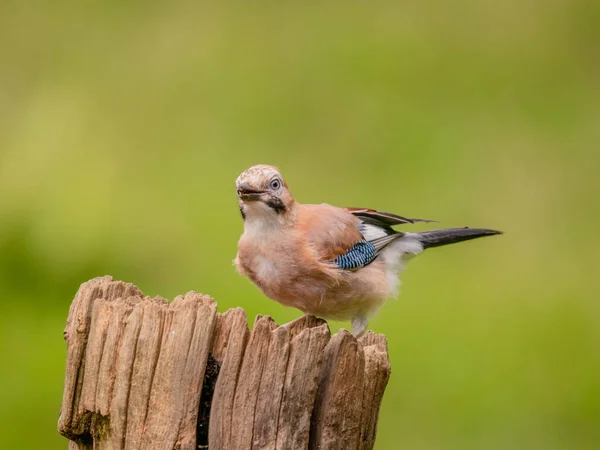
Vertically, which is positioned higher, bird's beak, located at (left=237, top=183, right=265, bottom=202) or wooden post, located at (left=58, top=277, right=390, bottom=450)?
bird's beak, located at (left=237, top=183, right=265, bottom=202)

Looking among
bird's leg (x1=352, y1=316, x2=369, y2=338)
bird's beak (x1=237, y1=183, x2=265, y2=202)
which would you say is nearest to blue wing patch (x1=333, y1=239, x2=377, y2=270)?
bird's leg (x1=352, y1=316, x2=369, y2=338)

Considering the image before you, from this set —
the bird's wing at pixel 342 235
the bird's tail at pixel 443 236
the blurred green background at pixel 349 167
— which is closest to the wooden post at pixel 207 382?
the bird's wing at pixel 342 235

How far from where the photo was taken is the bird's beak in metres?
4.62

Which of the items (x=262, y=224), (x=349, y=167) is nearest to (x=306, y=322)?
(x=262, y=224)

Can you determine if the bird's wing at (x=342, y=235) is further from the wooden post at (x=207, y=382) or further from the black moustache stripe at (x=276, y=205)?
the wooden post at (x=207, y=382)

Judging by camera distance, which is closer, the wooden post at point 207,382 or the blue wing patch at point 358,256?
the wooden post at point 207,382

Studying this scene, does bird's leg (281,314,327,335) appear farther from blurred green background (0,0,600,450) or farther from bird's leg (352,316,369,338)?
blurred green background (0,0,600,450)

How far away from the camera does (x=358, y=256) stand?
5.35 meters

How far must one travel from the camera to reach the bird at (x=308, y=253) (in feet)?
15.9

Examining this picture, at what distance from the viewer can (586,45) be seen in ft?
36.6

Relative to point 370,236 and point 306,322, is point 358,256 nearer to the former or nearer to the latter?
point 370,236

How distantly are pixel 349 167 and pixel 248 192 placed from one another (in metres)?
4.99

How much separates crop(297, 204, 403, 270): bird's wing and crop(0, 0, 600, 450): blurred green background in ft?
7.85

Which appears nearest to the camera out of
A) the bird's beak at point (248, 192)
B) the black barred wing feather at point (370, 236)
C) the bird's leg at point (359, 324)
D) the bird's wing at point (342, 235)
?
the bird's beak at point (248, 192)
